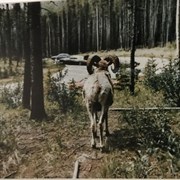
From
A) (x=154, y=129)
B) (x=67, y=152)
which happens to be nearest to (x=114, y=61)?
(x=154, y=129)

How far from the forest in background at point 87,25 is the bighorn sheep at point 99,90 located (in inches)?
3.7

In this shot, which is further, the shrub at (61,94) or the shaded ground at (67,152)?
the shrub at (61,94)

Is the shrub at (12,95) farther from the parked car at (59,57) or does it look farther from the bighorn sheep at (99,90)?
the bighorn sheep at (99,90)

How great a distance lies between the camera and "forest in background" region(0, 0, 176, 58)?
3234 mm

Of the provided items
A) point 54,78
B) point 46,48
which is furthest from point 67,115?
point 46,48

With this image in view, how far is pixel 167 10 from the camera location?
321 centimetres

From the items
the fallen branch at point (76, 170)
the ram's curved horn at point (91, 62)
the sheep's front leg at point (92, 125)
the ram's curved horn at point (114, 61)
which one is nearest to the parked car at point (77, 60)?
the ram's curved horn at point (91, 62)

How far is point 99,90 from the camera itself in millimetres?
3305

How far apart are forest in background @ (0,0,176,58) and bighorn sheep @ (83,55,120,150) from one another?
9cm

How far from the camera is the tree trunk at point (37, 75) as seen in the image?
11.1 feet

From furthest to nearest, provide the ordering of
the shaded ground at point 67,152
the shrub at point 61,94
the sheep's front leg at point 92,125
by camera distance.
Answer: the shrub at point 61,94 → the sheep's front leg at point 92,125 → the shaded ground at point 67,152

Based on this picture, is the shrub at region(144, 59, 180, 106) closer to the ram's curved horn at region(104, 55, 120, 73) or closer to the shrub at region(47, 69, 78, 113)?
the ram's curved horn at region(104, 55, 120, 73)

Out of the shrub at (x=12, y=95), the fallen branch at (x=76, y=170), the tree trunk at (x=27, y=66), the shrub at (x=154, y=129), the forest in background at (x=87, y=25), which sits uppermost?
the forest in background at (x=87, y=25)

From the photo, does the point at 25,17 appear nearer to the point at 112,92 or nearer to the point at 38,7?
the point at 38,7
